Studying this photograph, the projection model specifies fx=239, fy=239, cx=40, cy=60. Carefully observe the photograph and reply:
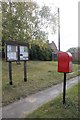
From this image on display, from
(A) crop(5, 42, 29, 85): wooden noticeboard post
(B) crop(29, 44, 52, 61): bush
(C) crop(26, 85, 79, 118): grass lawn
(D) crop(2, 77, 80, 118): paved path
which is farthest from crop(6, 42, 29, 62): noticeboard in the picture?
(B) crop(29, 44, 52, 61): bush

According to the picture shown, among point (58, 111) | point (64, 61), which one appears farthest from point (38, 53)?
point (58, 111)

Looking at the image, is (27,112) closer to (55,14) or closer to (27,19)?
(27,19)

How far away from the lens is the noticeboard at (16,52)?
366 inches

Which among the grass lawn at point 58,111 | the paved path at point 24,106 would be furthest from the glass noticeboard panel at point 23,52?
the grass lawn at point 58,111

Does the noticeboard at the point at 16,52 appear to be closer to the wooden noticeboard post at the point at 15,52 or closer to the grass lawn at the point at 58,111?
the wooden noticeboard post at the point at 15,52

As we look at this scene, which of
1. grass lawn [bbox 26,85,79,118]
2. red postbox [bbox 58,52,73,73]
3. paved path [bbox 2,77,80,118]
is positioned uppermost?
red postbox [bbox 58,52,73,73]

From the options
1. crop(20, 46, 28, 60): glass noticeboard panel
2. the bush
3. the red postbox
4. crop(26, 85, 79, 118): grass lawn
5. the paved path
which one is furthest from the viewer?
the bush

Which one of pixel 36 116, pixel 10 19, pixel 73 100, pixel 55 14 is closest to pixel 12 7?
pixel 10 19

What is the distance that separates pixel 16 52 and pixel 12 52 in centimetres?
25

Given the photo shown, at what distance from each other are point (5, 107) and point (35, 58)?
21.4 meters

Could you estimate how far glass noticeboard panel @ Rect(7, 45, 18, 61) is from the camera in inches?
366

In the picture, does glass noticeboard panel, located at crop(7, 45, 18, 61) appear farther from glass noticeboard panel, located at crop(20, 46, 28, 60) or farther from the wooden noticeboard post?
glass noticeboard panel, located at crop(20, 46, 28, 60)

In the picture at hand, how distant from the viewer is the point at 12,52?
9531 mm

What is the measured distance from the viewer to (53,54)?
→ 31.8m
